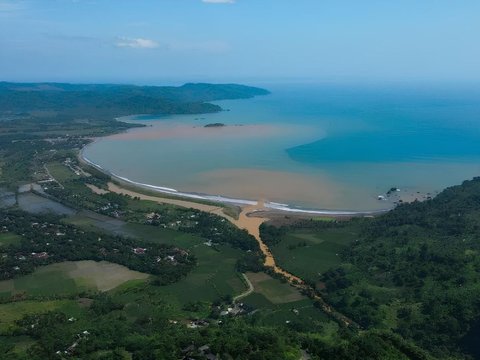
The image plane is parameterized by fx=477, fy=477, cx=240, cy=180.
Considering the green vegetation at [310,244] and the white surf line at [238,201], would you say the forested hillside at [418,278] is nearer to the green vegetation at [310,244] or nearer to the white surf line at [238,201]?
the green vegetation at [310,244]

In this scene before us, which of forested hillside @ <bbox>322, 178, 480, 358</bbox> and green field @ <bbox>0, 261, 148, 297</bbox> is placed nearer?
forested hillside @ <bbox>322, 178, 480, 358</bbox>

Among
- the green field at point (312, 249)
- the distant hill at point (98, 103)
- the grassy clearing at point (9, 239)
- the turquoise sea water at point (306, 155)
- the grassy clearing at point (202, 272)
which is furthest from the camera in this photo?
the distant hill at point (98, 103)

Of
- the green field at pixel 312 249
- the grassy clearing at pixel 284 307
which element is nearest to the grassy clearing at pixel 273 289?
the grassy clearing at pixel 284 307

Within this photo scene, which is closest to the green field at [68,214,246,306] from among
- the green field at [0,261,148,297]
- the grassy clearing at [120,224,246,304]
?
the grassy clearing at [120,224,246,304]

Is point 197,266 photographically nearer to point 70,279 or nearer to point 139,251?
point 139,251

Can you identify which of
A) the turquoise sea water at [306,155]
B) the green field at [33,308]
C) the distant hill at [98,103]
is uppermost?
the distant hill at [98,103]

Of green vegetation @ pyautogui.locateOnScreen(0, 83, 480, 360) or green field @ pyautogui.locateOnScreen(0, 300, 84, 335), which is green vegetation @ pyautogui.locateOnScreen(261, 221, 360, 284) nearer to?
green vegetation @ pyautogui.locateOnScreen(0, 83, 480, 360)

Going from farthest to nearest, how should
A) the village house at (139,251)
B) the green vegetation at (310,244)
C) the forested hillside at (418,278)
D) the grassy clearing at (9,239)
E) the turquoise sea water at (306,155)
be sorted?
the turquoise sea water at (306,155)
the grassy clearing at (9,239)
the village house at (139,251)
the green vegetation at (310,244)
the forested hillside at (418,278)
